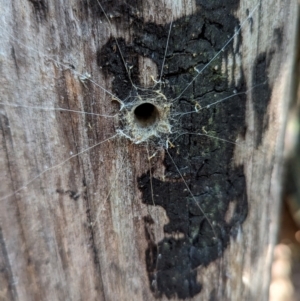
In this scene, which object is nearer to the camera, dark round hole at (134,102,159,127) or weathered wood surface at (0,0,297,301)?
weathered wood surface at (0,0,297,301)

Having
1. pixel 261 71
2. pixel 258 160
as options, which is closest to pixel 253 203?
pixel 258 160

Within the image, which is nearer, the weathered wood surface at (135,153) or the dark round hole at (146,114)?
the weathered wood surface at (135,153)

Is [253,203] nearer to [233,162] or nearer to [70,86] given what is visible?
[233,162]

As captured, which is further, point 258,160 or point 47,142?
point 258,160

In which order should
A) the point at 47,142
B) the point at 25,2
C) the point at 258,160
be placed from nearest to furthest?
1. the point at 25,2
2. the point at 47,142
3. the point at 258,160
